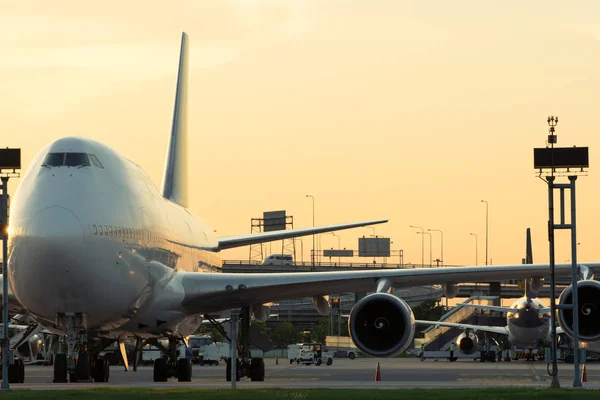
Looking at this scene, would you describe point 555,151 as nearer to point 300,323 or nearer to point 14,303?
point 14,303

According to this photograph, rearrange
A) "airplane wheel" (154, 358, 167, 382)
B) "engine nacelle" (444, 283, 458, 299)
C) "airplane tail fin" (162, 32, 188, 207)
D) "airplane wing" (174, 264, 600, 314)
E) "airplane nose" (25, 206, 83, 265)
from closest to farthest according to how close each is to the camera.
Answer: "airplane nose" (25, 206, 83, 265), "airplane wing" (174, 264, 600, 314), "engine nacelle" (444, 283, 458, 299), "airplane wheel" (154, 358, 167, 382), "airplane tail fin" (162, 32, 188, 207)

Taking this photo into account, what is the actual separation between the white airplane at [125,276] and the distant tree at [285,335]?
379ft

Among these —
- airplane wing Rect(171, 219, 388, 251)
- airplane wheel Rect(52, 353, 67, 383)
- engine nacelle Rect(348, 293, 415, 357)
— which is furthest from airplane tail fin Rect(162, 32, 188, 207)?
airplane wheel Rect(52, 353, 67, 383)

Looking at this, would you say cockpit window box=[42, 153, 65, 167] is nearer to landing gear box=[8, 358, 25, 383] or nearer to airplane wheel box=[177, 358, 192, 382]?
landing gear box=[8, 358, 25, 383]

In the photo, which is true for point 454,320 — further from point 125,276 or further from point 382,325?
point 125,276

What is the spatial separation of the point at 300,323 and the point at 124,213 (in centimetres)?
13890

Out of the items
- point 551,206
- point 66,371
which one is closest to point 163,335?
point 66,371

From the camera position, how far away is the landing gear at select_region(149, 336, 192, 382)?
109ft

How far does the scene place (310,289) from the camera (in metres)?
31.5

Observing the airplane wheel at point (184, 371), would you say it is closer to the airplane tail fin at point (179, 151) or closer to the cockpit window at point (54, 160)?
the airplane tail fin at point (179, 151)

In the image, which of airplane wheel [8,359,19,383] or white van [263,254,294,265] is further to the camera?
white van [263,254,294,265]

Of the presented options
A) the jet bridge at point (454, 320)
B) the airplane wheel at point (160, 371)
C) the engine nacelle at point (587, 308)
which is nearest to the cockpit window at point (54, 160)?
the airplane wheel at point (160, 371)

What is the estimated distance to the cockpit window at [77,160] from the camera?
25.7 metres

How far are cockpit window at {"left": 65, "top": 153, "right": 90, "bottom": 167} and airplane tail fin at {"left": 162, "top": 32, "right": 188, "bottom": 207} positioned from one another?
1381cm
